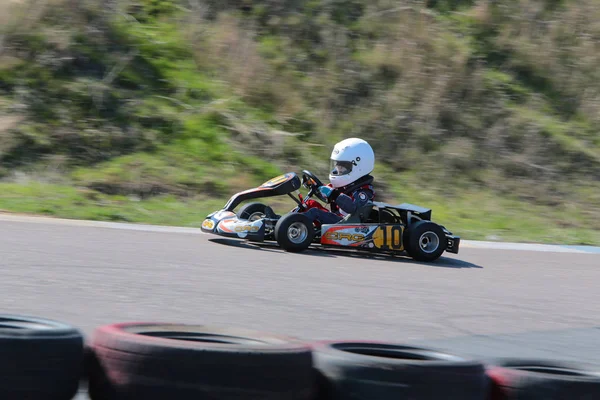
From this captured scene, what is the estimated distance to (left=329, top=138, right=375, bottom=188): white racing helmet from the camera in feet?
32.2

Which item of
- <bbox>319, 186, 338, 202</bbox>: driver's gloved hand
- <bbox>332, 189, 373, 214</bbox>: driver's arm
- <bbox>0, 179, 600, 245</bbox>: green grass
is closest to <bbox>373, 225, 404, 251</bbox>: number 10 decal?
<bbox>332, 189, 373, 214</bbox>: driver's arm

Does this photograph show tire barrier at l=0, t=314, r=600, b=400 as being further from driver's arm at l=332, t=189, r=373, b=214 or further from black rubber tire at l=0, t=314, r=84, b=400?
driver's arm at l=332, t=189, r=373, b=214

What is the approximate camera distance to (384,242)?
9.56 metres

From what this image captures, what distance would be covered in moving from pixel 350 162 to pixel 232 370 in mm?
6927

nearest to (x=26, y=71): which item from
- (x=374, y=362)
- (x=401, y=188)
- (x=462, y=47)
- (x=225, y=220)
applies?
(x=401, y=188)

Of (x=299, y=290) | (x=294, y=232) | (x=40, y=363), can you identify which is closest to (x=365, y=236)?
(x=294, y=232)

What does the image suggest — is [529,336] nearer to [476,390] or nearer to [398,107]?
[476,390]

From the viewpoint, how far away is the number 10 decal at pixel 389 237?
9531 mm

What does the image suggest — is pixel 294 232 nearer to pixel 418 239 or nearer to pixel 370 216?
pixel 370 216

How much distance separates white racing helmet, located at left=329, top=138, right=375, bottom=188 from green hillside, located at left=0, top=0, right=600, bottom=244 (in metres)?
2.80

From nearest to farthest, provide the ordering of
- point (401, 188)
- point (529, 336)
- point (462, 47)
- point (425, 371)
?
point (425, 371), point (529, 336), point (401, 188), point (462, 47)

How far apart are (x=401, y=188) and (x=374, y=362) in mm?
12519

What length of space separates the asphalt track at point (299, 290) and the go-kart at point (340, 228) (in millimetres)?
181

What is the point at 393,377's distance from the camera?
10.5 feet
